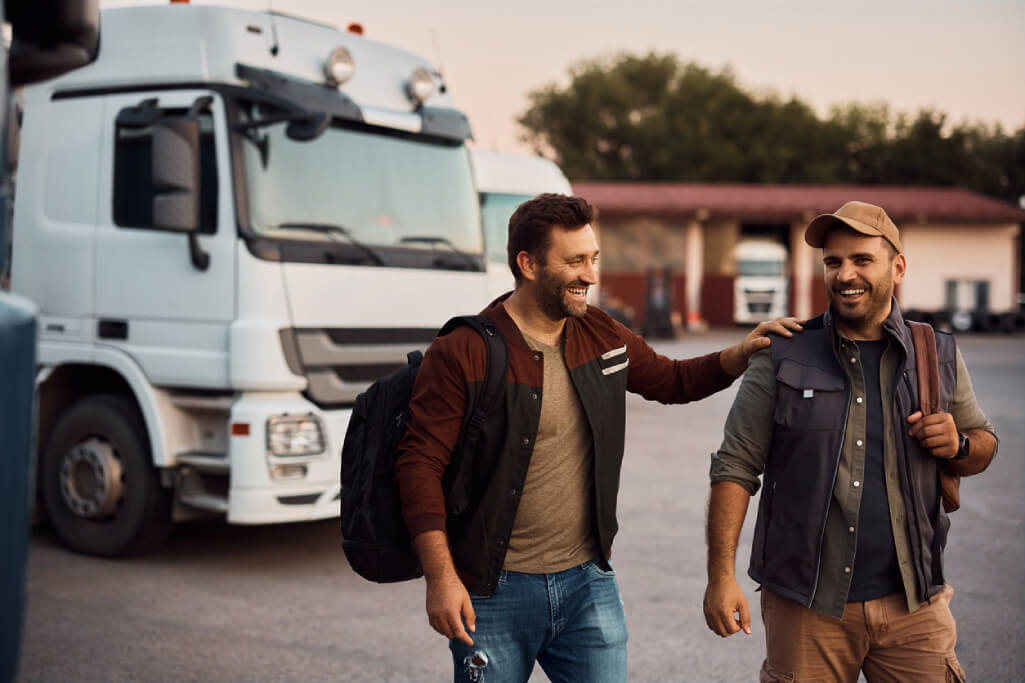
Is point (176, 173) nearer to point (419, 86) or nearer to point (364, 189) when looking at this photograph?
point (364, 189)

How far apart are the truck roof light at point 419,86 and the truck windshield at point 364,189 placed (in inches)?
11.2

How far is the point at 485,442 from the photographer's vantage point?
2.90 m

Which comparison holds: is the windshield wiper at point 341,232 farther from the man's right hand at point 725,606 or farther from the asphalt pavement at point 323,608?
the man's right hand at point 725,606

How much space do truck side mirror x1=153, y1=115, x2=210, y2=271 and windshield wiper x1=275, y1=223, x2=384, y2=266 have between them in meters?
0.55

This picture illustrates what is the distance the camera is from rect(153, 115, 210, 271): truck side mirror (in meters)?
5.85

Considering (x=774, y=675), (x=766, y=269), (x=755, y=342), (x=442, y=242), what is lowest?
(x=774, y=675)

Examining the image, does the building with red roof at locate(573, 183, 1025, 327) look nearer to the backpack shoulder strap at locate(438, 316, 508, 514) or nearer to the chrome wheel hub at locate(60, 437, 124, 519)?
the chrome wheel hub at locate(60, 437, 124, 519)

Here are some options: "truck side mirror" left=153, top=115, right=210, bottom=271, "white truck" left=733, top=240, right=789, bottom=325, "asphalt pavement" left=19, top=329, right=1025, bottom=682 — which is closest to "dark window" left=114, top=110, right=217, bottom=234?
"truck side mirror" left=153, top=115, right=210, bottom=271

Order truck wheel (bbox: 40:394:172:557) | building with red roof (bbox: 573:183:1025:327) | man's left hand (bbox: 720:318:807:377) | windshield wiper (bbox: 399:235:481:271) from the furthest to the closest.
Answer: building with red roof (bbox: 573:183:1025:327) → windshield wiper (bbox: 399:235:481:271) → truck wheel (bbox: 40:394:172:557) → man's left hand (bbox: 720:318:807:377)

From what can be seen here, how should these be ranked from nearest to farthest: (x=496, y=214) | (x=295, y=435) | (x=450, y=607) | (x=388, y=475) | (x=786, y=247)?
1. (x=450, y=607)
2. (x=388, y=475)
3. (x=295, y=435)
4. (x=496, y=214)
5. (x=786, y=247)

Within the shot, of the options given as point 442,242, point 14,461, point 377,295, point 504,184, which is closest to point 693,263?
point 504,184

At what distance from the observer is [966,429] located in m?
3.00

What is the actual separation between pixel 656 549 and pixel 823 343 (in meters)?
4.26

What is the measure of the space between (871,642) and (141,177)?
4.88 metres
